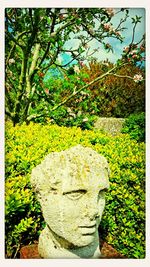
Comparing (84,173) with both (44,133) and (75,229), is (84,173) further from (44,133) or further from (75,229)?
(44,133)

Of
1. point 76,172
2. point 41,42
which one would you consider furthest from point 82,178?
point 41,42

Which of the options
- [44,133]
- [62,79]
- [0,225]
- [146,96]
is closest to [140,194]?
[146,96]

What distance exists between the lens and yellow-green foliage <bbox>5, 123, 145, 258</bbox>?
2.84m

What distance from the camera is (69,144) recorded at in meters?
3.86

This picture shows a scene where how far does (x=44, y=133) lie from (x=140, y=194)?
153cm

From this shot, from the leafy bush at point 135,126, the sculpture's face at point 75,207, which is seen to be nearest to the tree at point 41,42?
the leafy bush at point 135,126

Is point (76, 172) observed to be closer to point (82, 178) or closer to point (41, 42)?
point (82, 178)

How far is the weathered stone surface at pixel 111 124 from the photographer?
5.87 m

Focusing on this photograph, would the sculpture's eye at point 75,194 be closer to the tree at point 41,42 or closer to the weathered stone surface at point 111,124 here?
the tree at point 41,42

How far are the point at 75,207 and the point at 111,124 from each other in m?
3.84

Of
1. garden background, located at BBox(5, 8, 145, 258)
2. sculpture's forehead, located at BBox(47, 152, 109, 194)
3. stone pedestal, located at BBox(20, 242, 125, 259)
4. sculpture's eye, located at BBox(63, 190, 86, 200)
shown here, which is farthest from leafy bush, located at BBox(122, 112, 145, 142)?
sculpture's eye, located at BBox(63, 190, 86, 200)

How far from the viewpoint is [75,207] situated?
2266 mm

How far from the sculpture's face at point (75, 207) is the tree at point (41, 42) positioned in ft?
6.56

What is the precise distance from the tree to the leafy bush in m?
0.94
